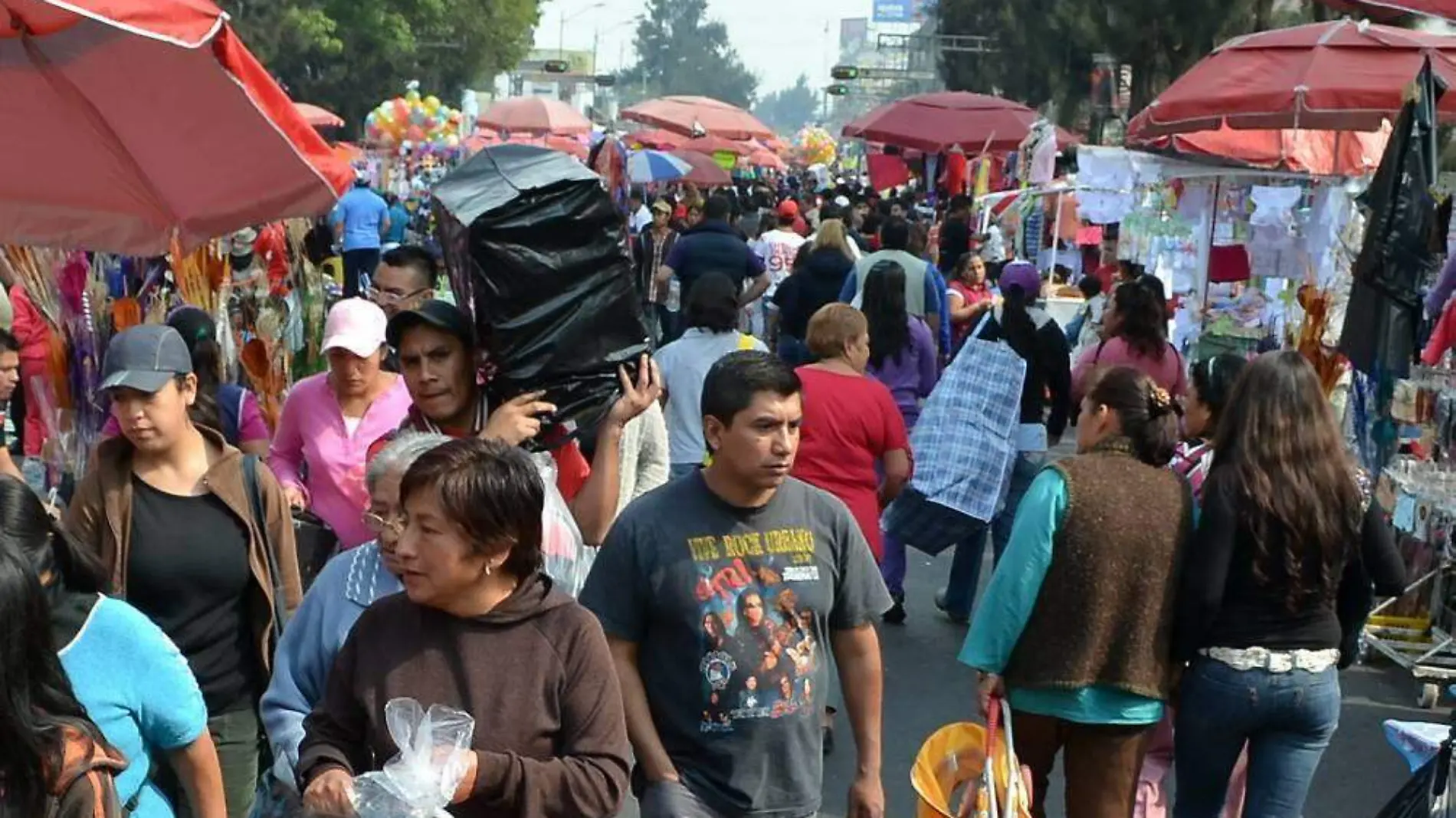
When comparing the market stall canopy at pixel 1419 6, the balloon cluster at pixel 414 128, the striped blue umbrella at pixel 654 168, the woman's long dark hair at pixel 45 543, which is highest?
the market stall canopy at pixel 1419 6

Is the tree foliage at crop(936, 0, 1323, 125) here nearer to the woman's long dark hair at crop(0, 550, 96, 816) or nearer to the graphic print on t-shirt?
the graphic print on t-shirt

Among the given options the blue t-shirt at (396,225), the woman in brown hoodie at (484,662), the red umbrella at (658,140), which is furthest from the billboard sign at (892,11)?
the woman in brown hoodie at (484,662)

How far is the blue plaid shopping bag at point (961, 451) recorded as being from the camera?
7.82 meters

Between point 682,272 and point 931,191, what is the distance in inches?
691

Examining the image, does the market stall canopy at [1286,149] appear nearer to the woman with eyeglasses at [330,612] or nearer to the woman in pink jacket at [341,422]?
the woman in pink jacket at [341,422]

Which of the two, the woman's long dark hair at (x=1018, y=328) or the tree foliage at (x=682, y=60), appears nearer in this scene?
the woman's long dark hair at (x=1018, y=328)

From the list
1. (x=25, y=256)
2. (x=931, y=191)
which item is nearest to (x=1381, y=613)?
(x=25, y=256)

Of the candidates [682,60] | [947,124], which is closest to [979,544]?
[947,124]

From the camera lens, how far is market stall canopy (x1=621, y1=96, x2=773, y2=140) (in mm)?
32469

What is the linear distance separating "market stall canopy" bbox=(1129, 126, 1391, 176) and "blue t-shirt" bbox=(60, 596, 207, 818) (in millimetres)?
9698

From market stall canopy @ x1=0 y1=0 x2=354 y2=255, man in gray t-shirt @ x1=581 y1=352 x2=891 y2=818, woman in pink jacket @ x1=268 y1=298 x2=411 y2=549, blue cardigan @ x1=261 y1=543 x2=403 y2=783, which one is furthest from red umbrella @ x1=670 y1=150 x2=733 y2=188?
blue cardigan @ x1=261 y1=543 x2=403 y2=783

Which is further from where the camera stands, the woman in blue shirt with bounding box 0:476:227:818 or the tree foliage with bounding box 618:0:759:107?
the tree foliage with bounding box 618:0:759:107

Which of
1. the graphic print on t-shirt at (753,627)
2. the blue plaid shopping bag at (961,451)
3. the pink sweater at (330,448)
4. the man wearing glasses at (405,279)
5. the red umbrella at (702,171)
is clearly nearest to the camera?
the graphic print on t-shirt at (753,627)

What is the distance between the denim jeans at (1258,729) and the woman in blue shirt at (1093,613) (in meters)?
0.11
